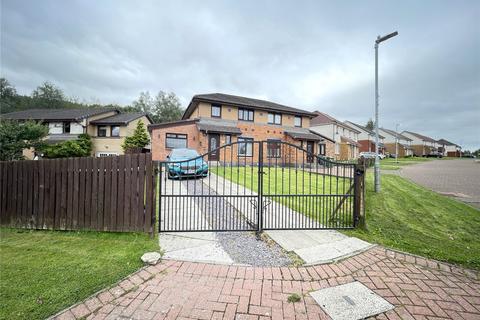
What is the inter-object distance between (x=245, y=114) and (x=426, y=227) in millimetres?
19877

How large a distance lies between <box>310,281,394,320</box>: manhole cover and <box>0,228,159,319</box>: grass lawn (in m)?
2.83

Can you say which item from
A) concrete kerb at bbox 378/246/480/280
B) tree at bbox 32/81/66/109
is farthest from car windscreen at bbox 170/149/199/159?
tree at bbox 32/81/66/109

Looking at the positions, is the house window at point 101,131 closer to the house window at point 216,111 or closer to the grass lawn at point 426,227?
the house window at point 216,111

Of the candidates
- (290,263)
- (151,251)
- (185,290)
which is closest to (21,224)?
(151,251)

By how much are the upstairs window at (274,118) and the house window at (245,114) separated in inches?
97.9

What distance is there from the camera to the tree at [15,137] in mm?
14984

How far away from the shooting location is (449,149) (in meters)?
94.9

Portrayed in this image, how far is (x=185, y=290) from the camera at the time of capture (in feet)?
9.91

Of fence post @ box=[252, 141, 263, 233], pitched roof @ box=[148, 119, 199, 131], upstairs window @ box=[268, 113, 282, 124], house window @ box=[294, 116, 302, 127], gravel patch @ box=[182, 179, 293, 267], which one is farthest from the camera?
house window @ box=[294, 116, 302, 127]

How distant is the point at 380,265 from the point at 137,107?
56118mm

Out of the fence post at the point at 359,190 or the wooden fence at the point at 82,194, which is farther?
the fence post at the point at 359,190

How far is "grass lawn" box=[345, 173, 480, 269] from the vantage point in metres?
4.28

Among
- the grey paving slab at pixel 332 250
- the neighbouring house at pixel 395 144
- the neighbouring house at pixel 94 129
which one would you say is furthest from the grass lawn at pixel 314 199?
the neighbouring house at pixel 395 144

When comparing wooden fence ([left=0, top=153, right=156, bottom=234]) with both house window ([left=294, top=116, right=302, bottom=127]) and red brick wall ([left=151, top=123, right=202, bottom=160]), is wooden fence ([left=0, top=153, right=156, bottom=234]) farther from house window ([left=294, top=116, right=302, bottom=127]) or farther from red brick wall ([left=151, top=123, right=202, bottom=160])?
house window ([left=294, top=116, right=302, bottom=127])
